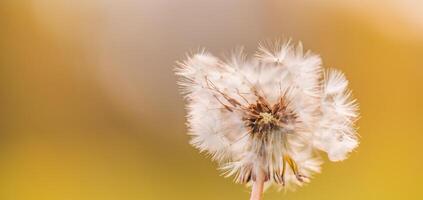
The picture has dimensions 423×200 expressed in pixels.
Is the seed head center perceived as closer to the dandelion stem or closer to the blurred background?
the dandelion stem

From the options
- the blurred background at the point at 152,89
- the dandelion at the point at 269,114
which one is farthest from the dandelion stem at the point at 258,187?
the blurred background at the point at 152,89

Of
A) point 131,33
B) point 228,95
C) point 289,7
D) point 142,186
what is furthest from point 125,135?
point 228,95

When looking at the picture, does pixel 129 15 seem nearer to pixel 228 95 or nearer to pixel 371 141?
Result: pixel 371 141

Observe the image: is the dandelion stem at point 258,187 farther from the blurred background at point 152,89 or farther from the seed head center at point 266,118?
the blurred background at point 152,89

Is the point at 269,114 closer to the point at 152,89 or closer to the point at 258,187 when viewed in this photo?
Result: the point at 258,187

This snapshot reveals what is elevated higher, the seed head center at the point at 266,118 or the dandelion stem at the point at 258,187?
the seed head center at the point at 266,118

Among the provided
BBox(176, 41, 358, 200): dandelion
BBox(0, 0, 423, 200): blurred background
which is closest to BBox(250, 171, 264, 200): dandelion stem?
BBox(176, 41, 358, 200): dandelion
